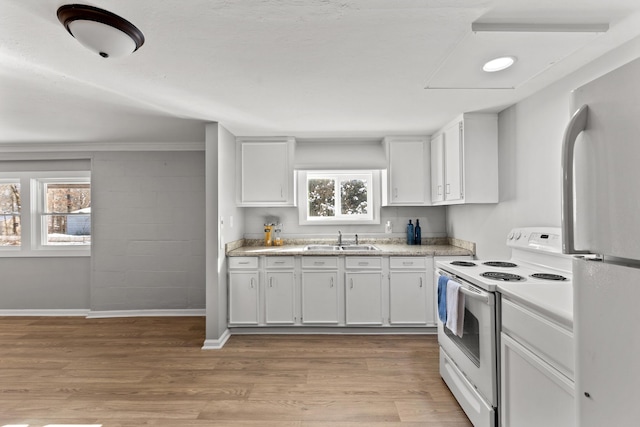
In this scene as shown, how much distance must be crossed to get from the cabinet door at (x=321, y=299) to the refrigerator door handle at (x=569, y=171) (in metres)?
2.53

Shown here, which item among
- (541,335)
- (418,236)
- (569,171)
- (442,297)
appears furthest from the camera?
(418,236)

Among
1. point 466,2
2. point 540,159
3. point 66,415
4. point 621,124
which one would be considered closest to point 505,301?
point 621,124

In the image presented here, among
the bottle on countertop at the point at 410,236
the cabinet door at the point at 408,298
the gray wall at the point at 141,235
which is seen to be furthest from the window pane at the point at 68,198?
the bottle on countertop at the point at 410,236

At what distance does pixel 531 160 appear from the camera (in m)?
2.41

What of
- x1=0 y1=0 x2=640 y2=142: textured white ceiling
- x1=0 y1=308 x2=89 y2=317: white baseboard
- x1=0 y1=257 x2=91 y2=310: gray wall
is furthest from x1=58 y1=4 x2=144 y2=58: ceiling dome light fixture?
x1=0 y1=308 x2=89 y2=317: white baseboard

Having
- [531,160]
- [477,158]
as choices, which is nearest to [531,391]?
[531,160]

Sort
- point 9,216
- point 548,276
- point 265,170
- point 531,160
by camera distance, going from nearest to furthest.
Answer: point 548,276 < point 531,160 < point 265,170 < point 9,216

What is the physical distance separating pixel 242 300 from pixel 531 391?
8.53 feet

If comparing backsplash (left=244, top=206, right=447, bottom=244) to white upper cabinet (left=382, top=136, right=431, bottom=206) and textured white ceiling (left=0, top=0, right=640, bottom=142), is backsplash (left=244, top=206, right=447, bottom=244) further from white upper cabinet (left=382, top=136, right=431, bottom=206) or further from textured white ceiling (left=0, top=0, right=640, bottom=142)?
textured white ceiling (left=0, top=0, right=640, bottom=142)

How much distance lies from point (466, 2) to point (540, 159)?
4.81 ft

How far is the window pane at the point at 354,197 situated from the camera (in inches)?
160

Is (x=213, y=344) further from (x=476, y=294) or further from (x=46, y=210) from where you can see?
(x=46, y=210)

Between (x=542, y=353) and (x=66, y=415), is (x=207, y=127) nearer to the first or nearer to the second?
(x=66, y=415)

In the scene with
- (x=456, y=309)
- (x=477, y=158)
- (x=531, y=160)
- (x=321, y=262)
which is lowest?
(x=456, y=309)
